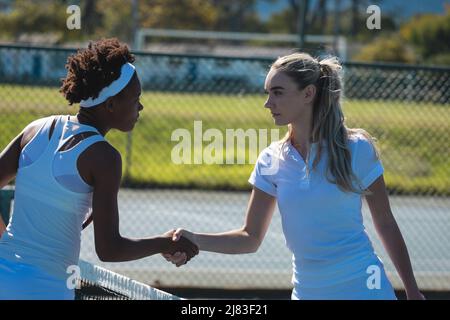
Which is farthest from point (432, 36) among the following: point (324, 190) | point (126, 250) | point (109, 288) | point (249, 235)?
point (126, 250)

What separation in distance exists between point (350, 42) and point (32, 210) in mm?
36155

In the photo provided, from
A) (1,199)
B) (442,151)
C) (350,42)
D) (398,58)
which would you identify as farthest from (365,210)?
(350,42)

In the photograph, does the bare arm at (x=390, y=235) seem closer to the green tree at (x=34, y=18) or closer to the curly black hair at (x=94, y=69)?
the curly black hair at (x=94, y=69)

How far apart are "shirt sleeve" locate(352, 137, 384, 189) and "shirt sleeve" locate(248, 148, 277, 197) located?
1.26ft

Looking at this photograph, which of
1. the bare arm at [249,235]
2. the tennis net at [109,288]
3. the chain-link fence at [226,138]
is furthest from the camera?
the chain-link fence at [226,138]

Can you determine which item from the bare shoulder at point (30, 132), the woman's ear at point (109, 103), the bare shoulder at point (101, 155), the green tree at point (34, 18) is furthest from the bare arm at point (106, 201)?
the green tree at point (34, 18)

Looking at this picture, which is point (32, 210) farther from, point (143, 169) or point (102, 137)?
point (143, 169)

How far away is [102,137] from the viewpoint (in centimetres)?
356

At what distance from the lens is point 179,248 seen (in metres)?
3.95

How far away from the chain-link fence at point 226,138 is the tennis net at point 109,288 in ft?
9.62

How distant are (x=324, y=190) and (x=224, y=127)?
21.6 ft

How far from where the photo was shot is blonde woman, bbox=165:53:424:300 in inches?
150

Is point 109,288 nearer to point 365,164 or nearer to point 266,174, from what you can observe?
point 266,174

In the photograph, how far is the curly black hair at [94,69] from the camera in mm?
3658
